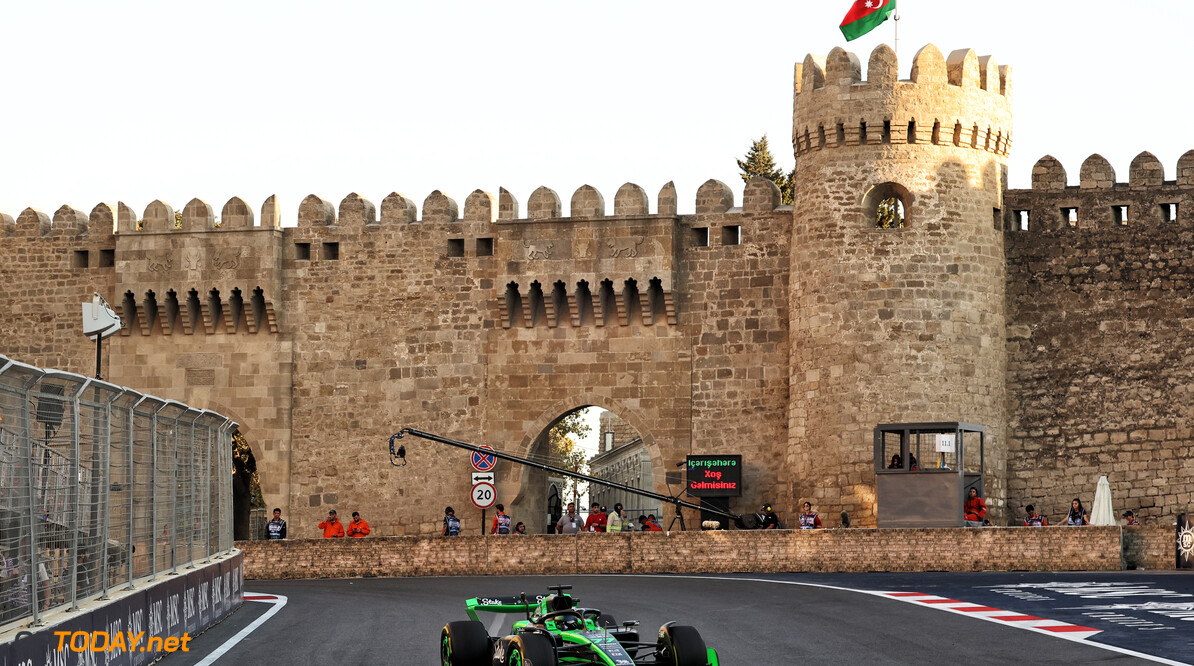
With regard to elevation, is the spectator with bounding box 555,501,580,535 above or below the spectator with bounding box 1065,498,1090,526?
below

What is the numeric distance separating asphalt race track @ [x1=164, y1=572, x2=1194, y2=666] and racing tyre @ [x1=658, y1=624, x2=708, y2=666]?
180 cm

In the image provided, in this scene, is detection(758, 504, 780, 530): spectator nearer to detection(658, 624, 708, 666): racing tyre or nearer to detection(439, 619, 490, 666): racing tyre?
detection(439, 619, 490, 666): racing tyre

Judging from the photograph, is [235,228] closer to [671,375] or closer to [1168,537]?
[671,375]

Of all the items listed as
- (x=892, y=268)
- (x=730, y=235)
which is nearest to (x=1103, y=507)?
(x=892, y=268)

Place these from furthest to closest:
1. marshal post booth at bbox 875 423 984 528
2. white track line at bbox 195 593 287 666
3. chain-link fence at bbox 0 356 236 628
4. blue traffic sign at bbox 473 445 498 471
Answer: blue traffic sign at bbox 473 445 498 471 → marshal post booth at bbox 875 423 984 528 → white track line at bbox 195 593 287 666 → chain-link fence at bbox 0 356 236 628

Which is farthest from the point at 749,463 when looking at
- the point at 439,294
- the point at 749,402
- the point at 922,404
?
the point at 439,294

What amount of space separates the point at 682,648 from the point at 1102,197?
21.7m

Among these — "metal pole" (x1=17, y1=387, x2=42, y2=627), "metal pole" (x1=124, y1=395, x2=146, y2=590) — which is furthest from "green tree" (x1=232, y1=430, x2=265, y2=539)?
"metal pole" (x1=17, y1=387, x2=42, y2=627)

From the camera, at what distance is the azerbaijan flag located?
30266mm

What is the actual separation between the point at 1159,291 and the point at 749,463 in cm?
793

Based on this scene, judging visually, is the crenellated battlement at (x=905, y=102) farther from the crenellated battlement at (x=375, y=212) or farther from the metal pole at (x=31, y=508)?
the metal pole at (x=31, y=508)

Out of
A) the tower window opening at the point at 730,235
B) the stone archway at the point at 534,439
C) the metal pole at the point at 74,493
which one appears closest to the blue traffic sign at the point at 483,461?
the stone archway at the point at 534,439

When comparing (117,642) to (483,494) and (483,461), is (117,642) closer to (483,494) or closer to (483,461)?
(483,494)

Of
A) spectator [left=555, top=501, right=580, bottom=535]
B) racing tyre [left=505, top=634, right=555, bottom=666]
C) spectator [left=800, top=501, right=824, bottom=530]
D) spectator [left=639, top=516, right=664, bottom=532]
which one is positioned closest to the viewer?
racing tyre [left=505, top=634, right=555, bottom=666]
